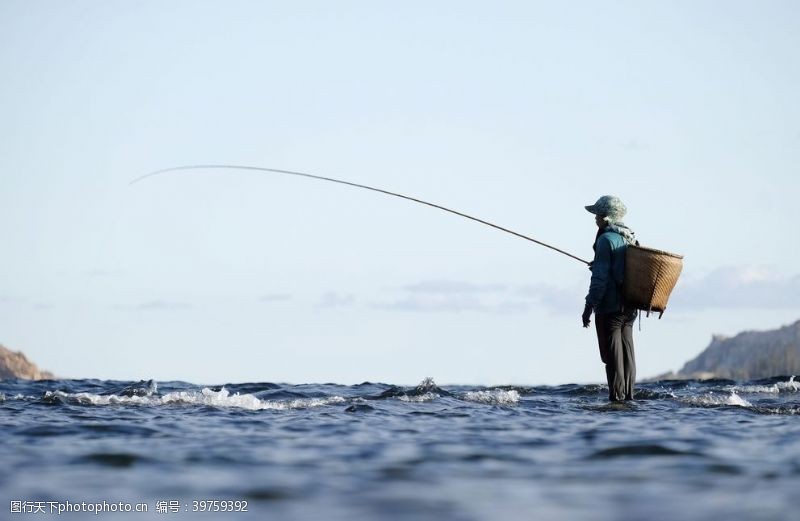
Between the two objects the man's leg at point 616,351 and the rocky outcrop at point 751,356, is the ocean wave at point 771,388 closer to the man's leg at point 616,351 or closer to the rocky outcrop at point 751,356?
the man's leg at point 616,351

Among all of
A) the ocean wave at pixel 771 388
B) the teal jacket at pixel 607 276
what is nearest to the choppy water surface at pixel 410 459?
the teal jacket at pixel 607 276

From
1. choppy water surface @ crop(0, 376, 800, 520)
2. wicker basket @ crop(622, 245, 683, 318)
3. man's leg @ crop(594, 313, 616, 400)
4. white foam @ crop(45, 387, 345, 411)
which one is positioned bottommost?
choppy water surface @ crop(0, 376, 800, 520)

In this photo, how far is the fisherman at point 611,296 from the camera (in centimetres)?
1361

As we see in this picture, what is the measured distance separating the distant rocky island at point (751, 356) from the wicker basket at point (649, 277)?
106 feet

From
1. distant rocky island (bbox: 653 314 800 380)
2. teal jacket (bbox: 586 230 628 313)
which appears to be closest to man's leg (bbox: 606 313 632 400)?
teal jacket (bbox: 586 230 628 313)

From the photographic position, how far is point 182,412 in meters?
12.4

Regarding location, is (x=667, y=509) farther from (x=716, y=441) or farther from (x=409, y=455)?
(x=716, y=441)

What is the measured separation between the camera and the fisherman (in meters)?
13.6

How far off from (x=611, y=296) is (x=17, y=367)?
25.5 m

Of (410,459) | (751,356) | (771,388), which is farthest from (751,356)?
(410,459)

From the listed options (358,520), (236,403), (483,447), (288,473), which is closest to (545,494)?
(358,520)

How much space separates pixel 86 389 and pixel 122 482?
12.0m

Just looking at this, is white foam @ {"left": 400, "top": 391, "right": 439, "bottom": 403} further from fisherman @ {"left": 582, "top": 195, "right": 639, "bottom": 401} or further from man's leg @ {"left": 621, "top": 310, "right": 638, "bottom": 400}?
man's leg @ {"left": 621, "top": 310, "right": 638, "bottom": 400}

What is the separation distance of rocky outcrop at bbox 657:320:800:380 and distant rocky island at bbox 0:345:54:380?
26.4m
